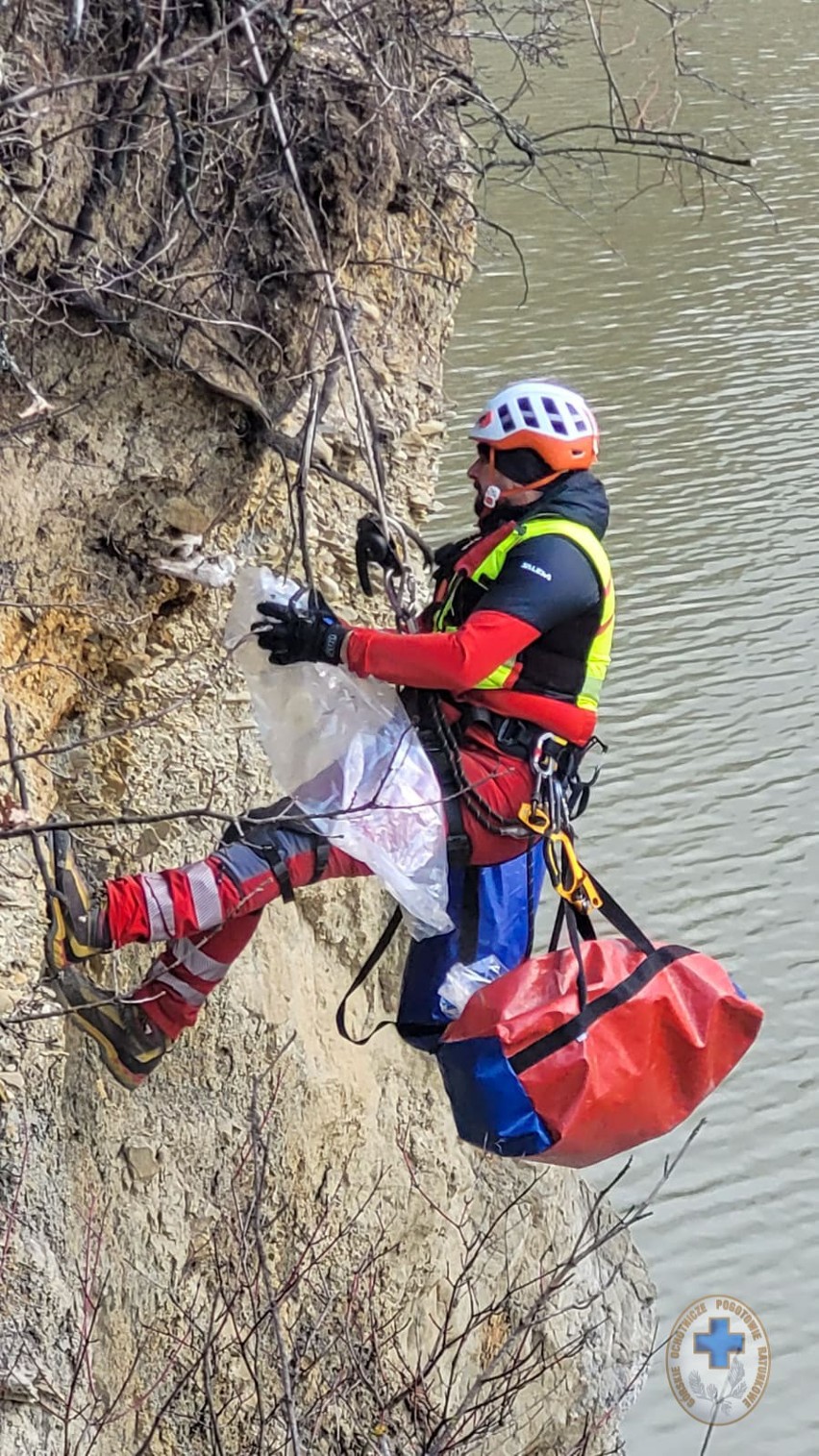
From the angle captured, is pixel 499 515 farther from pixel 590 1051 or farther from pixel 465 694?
pixel 590 1051

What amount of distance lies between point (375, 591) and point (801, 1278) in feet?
15.0

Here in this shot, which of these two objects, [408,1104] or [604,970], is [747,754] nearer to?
[408,1104]

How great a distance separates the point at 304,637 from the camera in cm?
432

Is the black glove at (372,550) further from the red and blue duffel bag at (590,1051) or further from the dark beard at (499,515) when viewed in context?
the red and blue duffel bag at (590,1051)

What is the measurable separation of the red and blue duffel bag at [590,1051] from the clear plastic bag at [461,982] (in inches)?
5.5

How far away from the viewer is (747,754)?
37.3 ft

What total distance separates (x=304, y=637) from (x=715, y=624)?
8671 mm

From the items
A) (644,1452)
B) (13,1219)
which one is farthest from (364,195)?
(644,1452)

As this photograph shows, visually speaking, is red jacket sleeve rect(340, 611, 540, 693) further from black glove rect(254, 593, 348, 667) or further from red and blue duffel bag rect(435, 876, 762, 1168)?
red and blue duffel bag rect(435, 876, 762, 1168)

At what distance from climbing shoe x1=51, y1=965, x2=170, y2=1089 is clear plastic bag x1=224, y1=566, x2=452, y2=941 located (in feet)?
2.61

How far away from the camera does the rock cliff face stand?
4.08 meters

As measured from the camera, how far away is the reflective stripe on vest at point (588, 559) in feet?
14.7

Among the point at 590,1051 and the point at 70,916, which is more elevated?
the point at 70,916

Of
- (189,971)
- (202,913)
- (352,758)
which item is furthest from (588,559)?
(189,971)
